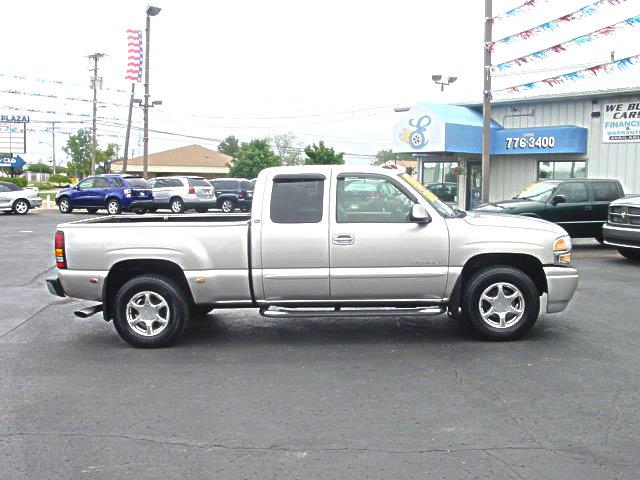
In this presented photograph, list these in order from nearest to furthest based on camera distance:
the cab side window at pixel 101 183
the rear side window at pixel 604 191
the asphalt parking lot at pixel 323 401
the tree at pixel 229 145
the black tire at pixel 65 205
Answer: the asphalt parking lot at pixel 323 401
the rear side window at pixel 604 191
the cab side window at pixel 101 183
the black tire at pixel 65 205
the tree at pixel 229 145

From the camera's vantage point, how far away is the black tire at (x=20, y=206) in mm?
30672

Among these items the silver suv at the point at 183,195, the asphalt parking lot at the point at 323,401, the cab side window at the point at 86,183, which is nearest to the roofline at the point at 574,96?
the silver suv at the point at 183,195

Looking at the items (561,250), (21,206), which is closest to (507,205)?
(561,250)

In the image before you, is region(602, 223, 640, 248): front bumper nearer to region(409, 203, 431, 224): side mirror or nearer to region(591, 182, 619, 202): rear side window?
region(591, 182, 619, 202): rear side window

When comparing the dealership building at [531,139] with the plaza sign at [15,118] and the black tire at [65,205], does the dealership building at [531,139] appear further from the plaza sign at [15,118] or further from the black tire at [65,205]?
the plaza sign at [15,118]

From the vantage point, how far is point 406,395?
5.59 meters

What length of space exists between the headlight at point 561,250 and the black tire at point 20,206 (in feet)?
92.5

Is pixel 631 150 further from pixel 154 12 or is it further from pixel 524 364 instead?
pixel 154 12

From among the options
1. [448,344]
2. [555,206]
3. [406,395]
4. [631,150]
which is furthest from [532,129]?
[406,395]

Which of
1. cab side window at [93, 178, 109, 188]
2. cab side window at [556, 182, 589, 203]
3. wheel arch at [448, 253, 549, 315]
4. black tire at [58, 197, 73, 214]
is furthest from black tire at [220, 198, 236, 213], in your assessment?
wheel arch at [448, 253, 549, 315]

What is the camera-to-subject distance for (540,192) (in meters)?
16.5

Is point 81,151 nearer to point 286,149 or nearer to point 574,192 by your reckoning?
point 286,149

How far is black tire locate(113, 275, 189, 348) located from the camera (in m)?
7.13

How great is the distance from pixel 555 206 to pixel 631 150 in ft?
25.7
